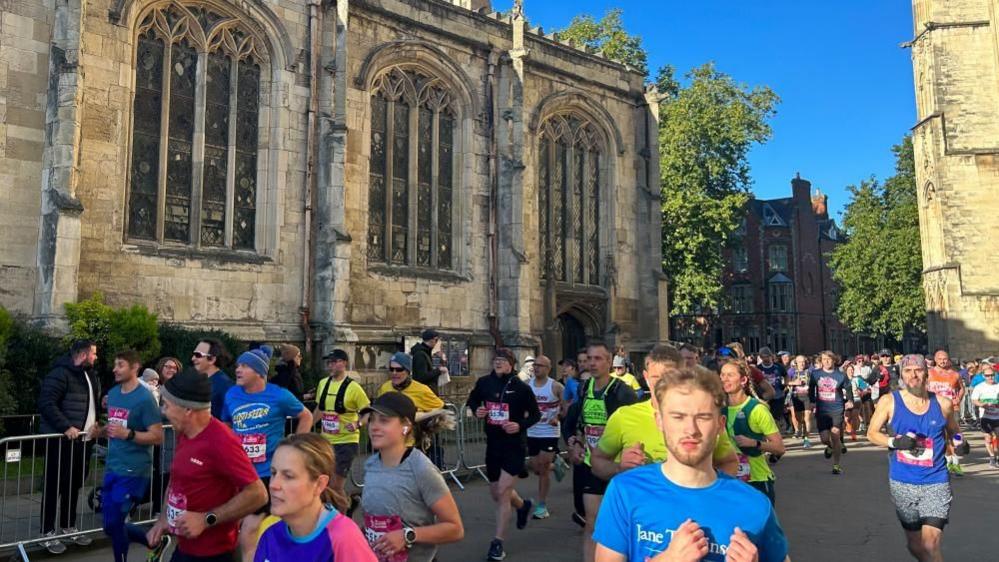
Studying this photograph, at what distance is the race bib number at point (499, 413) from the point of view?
7.72 m

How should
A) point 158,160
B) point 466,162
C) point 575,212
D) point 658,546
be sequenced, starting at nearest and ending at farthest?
point 658,546 → point 158,160 → point 466,162 → point 575,212

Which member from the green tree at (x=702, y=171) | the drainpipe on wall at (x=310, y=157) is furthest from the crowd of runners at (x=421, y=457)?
the green tree at (x=702, y=171)

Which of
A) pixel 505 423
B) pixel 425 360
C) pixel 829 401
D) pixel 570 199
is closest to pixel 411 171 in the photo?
pixel 570 199

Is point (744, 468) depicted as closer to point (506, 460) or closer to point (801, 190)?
point (506, 460)

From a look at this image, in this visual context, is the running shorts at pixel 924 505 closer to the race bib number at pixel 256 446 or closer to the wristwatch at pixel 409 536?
the wristwatch at pixel 409 536

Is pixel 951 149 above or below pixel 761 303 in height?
above

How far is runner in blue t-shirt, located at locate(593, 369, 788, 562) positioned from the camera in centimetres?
234

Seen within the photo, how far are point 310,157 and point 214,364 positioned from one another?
1083cm

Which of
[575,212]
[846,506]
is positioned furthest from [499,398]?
[575,212]

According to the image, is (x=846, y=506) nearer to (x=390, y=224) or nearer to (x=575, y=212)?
(x=390, y=224)

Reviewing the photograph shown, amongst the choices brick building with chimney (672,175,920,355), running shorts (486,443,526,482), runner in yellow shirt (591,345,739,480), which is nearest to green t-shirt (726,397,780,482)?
runner in yellow shirt (591,345,739,480)

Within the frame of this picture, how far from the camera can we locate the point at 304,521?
2.80 metres

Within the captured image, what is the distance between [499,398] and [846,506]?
4869mm

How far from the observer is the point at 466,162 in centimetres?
2002
